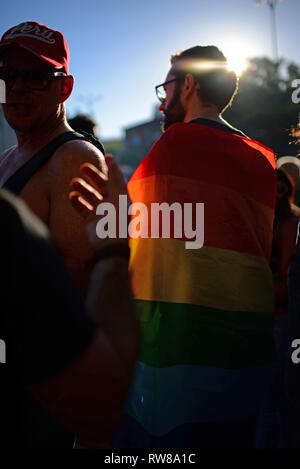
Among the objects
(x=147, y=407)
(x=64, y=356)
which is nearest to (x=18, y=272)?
(x=64, y=356)

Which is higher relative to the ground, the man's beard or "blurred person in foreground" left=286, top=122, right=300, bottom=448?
the man's beard

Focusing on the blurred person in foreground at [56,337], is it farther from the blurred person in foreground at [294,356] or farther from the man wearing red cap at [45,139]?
the blurred person in foreground at [294,356]

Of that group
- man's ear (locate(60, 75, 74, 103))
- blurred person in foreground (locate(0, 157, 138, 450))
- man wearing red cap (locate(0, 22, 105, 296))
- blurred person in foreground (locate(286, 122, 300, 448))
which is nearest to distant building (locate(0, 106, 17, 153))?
man wearing red cap (locate(0, 22, 105, 296))

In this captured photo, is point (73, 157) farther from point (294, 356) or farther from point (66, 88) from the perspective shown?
point (294, 356)

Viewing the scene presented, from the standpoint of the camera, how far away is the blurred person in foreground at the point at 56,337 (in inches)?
23.6

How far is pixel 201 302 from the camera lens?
177cm

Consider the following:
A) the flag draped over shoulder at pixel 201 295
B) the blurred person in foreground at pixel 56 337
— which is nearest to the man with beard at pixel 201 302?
the flag draped over shoulder at pixel 201 295

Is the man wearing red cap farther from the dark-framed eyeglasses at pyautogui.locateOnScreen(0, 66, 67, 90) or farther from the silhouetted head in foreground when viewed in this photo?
the silhouetted head in foreground

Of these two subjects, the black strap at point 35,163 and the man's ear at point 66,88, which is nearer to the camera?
the black strap at point 35,163

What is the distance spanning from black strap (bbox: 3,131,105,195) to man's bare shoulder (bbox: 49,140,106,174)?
0.07 ft

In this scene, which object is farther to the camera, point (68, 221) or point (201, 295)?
point (201, 295)

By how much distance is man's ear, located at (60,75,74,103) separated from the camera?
5.52ft

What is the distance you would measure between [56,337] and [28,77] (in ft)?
4.19

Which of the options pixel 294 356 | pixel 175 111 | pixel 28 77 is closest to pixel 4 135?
pixel 175 111
